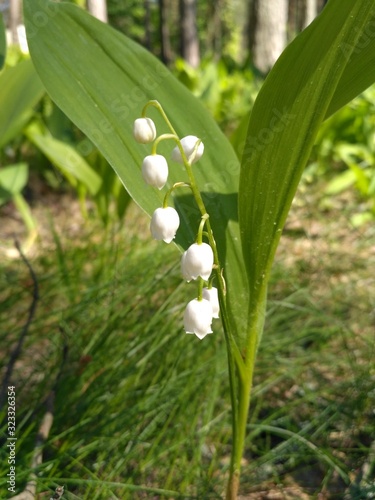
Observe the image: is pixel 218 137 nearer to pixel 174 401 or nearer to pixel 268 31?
pixel 174 401

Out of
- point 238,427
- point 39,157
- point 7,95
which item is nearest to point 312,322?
point 238,427

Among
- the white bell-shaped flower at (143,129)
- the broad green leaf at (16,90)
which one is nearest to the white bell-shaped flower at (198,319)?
the white bell-shaped flower at (143,129)

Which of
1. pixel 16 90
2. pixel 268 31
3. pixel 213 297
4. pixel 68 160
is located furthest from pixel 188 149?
pixel 268 31

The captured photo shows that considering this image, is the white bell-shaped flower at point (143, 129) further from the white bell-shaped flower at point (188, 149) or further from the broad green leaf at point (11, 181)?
the broad green leaf at point (11, 181)

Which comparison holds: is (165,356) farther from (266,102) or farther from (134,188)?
(266,102)

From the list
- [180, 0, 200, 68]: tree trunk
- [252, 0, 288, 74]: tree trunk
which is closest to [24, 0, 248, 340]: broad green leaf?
[252, 0, 288, 74]: tree trunk
